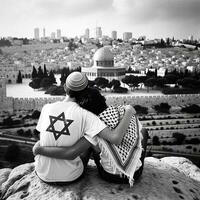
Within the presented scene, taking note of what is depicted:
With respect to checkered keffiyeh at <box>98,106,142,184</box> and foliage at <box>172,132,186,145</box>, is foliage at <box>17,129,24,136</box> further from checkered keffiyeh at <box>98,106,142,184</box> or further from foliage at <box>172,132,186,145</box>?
checkered keffiyeh at <box>98,106,142,184</box>

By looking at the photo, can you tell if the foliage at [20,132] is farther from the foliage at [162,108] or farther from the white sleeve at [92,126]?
the white sleeve at [92,126]

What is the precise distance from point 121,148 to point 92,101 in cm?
22

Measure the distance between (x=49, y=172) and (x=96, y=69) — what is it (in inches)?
600

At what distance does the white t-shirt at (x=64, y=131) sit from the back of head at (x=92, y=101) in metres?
0.03

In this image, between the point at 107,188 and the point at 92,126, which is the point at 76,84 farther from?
the point at 107,188

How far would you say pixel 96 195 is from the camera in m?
1.14

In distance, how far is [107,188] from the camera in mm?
1187

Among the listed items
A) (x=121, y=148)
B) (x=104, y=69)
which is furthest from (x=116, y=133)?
(x=104, y=69)

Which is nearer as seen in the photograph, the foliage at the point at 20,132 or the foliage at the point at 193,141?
the foliage at the point at 193,141

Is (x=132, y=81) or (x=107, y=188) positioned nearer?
(x=107, y=188)

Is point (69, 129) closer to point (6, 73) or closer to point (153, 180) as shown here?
A: point (153, 180)

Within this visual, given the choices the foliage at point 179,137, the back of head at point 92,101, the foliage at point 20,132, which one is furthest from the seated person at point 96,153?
the foliage at point 20,132

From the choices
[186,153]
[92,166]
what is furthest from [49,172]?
[186,153]

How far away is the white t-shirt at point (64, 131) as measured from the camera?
44.7 inches
